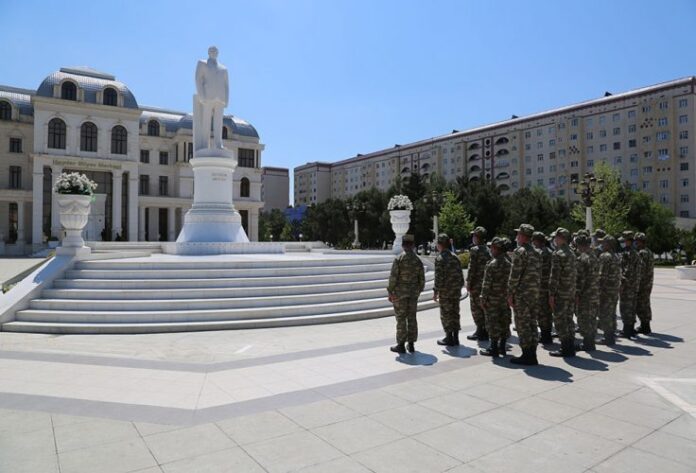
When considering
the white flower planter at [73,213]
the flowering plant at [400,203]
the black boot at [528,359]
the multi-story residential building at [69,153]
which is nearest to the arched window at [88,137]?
the multi-story residential building at [69,153]

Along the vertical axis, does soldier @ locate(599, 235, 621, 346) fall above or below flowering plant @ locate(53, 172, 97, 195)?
below

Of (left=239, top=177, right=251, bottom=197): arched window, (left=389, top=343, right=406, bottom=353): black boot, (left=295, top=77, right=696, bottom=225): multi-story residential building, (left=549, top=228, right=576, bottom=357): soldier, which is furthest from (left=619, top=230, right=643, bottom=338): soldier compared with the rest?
(left=239, top=177, right=251, bottom=197): arched window

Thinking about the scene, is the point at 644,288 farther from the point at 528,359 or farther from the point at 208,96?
the point at 208,96

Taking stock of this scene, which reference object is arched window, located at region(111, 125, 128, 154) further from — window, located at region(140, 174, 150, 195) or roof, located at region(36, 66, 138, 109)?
window, located at region(140, 174, 150, 195)

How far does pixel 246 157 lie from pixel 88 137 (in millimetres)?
18316

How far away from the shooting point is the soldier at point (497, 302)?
7238mm

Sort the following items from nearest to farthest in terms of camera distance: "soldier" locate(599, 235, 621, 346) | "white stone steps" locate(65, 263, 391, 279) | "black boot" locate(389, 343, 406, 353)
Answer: "black boot" locate(389, 343, 406, 353) → "soldier" locate(599, 235, 621, 346) → "white stone steps" locate(65, 263, 391, 279)

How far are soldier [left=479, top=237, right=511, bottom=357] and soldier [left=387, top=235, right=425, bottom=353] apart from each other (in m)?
1.06

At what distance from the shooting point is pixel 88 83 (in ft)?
144

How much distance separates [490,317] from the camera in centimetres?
732

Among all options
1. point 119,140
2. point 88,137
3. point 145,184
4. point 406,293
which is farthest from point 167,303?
point 145,184

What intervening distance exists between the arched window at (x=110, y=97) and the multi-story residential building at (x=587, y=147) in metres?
31.5

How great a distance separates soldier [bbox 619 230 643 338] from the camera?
30.0ft

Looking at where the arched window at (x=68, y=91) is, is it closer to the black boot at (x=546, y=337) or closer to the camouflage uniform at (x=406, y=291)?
the camouflage uniform at (x=406, y=291)
